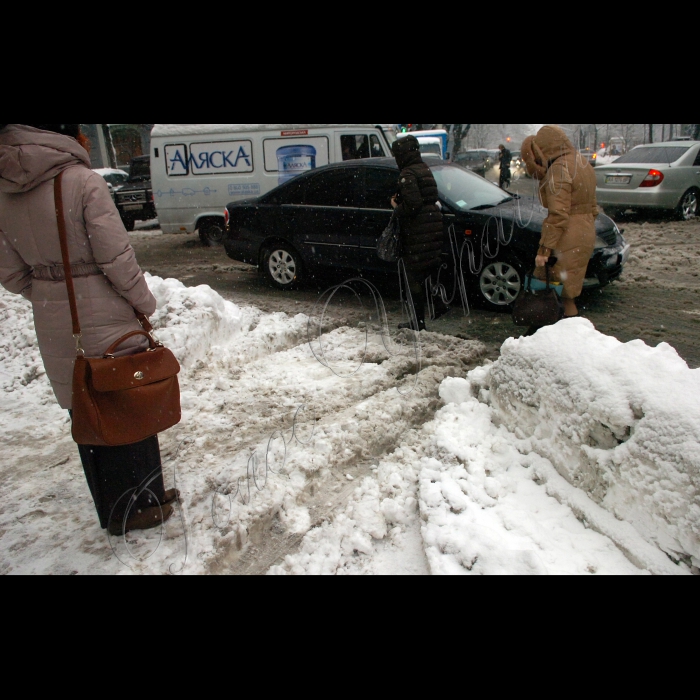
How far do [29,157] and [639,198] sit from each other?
10.1m

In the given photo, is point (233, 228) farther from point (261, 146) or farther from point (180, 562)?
point (180, 562)

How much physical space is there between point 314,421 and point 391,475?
86cm

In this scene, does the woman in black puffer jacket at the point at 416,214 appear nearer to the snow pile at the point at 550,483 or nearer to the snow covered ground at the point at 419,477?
the snow covered ground at the point at 419,477

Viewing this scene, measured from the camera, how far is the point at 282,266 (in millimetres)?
6926

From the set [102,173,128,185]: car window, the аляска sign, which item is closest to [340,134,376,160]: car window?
the аляска sign

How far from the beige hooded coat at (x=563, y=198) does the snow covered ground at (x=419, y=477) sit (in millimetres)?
1452

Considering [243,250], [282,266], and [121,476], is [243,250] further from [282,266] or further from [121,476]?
[121,476]

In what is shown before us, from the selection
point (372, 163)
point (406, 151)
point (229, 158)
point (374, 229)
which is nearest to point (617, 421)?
point (406, 151)

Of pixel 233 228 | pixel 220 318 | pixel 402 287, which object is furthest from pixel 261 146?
pixel 220 318

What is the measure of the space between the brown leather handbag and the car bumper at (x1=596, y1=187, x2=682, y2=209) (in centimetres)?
931

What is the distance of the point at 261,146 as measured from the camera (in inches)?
360

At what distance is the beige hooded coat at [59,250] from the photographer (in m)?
2.11

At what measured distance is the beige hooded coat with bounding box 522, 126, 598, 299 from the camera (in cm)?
412

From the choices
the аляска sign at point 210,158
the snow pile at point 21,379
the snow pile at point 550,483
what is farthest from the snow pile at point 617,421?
the аляска sign at point 210,158
